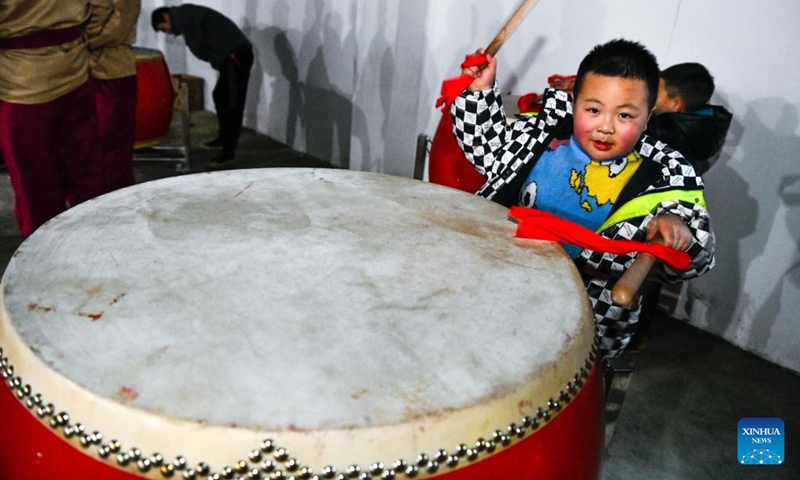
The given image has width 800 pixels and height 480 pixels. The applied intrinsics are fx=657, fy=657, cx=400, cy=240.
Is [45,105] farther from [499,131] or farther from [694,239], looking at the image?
[694,239]

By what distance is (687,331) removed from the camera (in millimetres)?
2406

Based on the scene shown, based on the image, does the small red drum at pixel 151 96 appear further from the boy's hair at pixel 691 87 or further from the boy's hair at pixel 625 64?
the boy's hair at pixel 625 64

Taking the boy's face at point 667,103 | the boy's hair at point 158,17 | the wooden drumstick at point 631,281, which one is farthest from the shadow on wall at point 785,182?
the boy's hair at point 158,17

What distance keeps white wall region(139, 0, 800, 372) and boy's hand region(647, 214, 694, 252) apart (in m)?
1.25

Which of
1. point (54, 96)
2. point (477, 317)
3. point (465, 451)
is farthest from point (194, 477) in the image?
point (54, 96)

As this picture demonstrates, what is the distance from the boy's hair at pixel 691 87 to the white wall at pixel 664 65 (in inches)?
9.1

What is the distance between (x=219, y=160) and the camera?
13.1ft

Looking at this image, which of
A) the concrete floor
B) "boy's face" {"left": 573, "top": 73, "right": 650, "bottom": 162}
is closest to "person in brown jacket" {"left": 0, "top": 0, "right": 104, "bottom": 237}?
the concrete floor

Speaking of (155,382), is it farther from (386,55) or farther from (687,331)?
(386,55)

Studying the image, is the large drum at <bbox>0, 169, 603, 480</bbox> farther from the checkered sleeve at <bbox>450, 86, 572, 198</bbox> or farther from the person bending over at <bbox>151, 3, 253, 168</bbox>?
the person bending over at <bbox>151, 3, 253, 168</bbox>

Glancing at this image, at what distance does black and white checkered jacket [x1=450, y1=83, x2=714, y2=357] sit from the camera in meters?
1.19

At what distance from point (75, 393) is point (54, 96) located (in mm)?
1760

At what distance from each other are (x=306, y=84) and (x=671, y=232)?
3.49 metres

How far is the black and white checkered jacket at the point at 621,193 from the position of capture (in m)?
1.19
